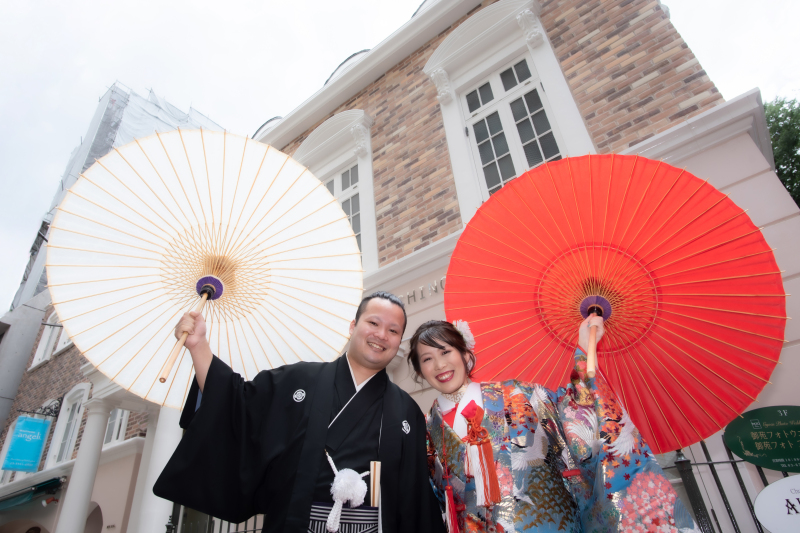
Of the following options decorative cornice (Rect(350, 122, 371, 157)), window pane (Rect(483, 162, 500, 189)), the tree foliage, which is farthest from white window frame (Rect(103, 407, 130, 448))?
the tree foliage

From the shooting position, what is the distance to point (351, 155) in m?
7.88

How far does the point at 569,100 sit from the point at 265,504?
539 centimetres

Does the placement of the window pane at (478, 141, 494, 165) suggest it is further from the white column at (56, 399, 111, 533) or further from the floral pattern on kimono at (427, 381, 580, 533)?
the white column at (56, 399, 111, 533)

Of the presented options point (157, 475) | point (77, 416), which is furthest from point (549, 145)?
point (77, 416)

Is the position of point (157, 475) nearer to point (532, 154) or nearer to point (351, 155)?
point (351, 155)

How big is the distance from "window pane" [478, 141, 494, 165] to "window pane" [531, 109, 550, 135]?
2.25ft

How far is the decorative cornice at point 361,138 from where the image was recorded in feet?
24.7

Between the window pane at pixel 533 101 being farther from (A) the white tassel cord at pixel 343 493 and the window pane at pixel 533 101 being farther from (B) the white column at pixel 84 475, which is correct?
(B) the white column at pixel 84 475

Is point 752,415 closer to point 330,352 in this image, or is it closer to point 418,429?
point 418,429

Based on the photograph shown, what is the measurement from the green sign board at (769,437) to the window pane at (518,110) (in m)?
4.35

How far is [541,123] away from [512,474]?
4918 millimetres

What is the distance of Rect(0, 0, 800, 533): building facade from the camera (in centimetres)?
382

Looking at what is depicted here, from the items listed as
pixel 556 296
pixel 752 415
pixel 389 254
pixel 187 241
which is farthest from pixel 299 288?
pixel 389 254

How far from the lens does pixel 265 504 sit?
1.88 metres
